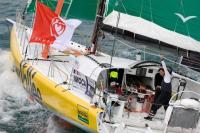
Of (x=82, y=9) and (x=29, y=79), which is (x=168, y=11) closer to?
(x=82, y=9)

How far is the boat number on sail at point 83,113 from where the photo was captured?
12.5 meters

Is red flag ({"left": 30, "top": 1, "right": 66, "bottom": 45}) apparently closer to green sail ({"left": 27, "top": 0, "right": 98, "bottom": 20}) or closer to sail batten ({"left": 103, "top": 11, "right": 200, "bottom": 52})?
sail batten ({"left": 103, "top": 11, "right": 200, "bottom": 52})

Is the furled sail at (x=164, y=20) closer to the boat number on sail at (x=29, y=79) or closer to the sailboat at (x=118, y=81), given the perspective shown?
the sailboat at (x=118, y=81)

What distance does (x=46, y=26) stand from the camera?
1432 centimetres

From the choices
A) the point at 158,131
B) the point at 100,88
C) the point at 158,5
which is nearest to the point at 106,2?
the point at 158,5

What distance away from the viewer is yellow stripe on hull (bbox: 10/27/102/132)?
493 inches

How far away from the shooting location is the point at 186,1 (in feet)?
42.0

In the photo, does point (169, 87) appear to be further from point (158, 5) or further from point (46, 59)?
point (46, 59)

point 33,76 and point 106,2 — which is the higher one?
point 106,2

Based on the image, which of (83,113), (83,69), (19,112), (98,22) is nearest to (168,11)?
(83,69)

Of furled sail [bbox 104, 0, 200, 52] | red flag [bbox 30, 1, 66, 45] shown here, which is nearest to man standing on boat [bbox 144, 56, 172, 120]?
furled sail [bbox 104, 0, 200, 52]

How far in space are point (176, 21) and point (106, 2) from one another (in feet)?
7.91

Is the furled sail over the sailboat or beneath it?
over

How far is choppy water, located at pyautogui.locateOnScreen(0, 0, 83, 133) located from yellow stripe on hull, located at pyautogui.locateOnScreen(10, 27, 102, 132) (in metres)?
0.71
